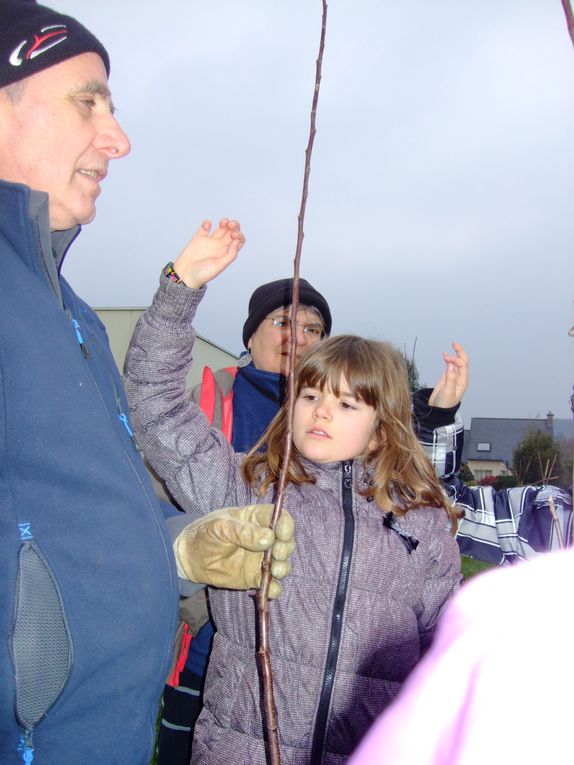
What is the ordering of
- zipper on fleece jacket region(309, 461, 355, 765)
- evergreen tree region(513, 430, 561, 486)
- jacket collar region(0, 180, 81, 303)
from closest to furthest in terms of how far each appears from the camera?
jacket collar region(0, 180, 81, 303)
zipper on fleece jacket region(309, 461, 355, 765)
evergreen tree region(513, 430, 561, 486)

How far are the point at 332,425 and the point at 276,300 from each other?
3.39 feet

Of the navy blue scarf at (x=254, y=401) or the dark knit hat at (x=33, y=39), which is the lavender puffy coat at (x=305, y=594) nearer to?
the navy blue scarf at (x=254, y=401)

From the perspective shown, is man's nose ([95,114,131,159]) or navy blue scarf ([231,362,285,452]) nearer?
man's nose ([95,114,131,159])

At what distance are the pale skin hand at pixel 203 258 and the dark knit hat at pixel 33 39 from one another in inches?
23.8

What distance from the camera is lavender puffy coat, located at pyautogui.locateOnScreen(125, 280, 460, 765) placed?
6.24ft

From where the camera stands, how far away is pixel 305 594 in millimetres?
2031

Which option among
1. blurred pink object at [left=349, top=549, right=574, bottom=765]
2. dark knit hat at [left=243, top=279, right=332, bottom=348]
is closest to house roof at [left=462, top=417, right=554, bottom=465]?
dark knit hat at [left=243, top=279, right=332, bottom=348]

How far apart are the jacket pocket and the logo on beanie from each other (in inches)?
46.6

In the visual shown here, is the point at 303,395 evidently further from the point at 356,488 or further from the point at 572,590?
the point at 572,590

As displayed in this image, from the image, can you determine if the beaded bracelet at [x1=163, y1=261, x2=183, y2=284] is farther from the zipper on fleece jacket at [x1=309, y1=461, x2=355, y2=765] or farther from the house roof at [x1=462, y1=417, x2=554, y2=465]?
the house roof at [x1=462, y1=417, x2=554, y2=465]

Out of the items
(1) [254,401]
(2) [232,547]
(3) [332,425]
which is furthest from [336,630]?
(1) [254,401]

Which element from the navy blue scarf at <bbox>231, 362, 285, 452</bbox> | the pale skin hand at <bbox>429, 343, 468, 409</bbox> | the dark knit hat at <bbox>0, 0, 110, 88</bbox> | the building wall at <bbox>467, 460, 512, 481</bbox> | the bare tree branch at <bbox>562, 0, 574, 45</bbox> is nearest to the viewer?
the bare tree branch at <bbox>562, 0, 574, 45</bbox>

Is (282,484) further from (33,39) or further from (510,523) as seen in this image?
(510,523)

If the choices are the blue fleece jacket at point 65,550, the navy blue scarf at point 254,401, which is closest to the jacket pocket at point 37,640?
the blue fleece jacket at point 65,550
